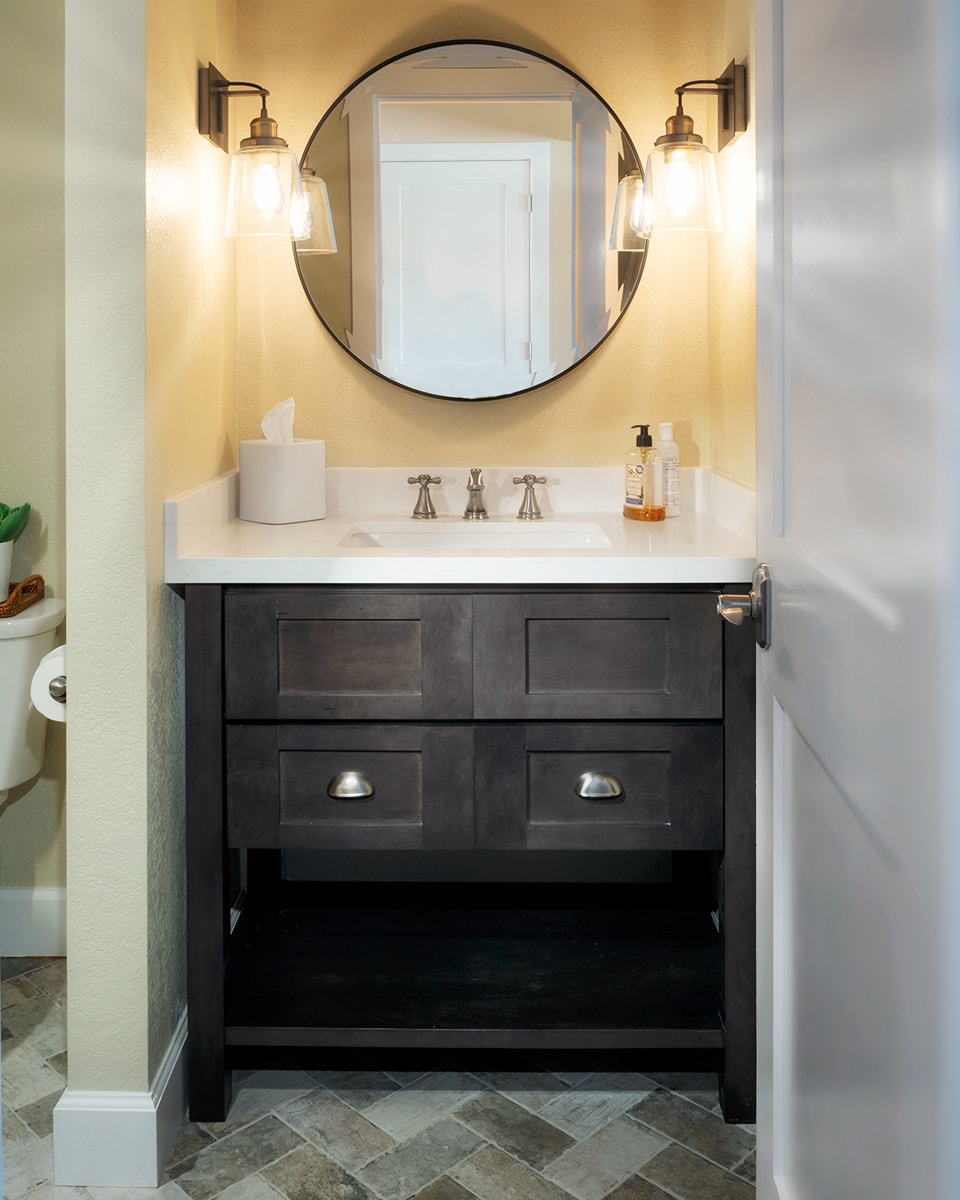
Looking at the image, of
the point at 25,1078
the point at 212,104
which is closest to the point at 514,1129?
the point at 25,1078

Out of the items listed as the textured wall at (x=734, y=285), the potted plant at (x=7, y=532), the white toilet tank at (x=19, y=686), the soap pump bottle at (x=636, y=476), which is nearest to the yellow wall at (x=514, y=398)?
the textured wall at (x=734, y=285)

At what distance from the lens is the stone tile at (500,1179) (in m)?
1.64

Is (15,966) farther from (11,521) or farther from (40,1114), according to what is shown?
(11,521)

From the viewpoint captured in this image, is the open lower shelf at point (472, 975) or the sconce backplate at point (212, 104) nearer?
the open lower shelf at point (472, 975)

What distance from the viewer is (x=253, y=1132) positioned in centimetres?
178

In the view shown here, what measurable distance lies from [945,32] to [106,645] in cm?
133

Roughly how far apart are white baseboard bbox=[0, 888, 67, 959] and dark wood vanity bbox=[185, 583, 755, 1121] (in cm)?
70

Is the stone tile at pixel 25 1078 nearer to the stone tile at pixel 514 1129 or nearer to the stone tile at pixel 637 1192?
the stone tile at pixel 514 1129

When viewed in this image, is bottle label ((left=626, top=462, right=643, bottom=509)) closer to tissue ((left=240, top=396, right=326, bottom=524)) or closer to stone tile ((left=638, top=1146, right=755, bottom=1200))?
tissue ((left=240, top=396, right=326, bottom=524))

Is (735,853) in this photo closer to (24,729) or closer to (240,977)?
(240,977)

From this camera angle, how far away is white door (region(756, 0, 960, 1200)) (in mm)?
708

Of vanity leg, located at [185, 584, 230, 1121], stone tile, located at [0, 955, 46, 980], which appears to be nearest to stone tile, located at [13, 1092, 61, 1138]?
vanity leg, located at [185, 584, 230, 1121]

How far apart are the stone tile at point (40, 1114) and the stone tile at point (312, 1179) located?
0.38 meters

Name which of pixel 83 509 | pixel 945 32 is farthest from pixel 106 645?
pixel 945 32
